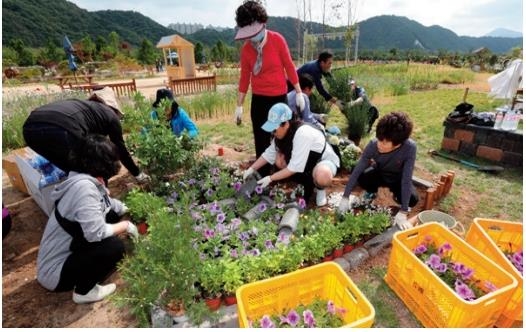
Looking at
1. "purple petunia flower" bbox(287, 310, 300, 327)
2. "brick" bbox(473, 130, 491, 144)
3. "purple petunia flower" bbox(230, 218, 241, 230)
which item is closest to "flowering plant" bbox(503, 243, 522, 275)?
"purple petunia flower" bbox(287, 310, 300, 327)

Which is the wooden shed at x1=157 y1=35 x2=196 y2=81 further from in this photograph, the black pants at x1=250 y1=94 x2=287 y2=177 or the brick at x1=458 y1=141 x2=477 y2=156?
the brick at x1=458 y1=141 x2=477 y2=156

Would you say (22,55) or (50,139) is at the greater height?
(22,55)

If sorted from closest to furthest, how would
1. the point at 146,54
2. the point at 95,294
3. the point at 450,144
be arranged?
the point at 95,294 < the point at 450,144 < the point at 146,54

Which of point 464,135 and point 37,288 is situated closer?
point 37,288

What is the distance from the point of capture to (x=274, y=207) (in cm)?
264

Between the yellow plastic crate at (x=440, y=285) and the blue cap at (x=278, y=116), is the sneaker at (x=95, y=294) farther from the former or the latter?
the yellow plastic crate at (x=440, y=285)

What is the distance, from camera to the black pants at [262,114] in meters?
3.27

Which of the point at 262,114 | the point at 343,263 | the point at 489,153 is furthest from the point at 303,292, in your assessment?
the point at 489,153

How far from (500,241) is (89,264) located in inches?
112

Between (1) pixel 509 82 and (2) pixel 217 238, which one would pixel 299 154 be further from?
(1) pixel 509 82

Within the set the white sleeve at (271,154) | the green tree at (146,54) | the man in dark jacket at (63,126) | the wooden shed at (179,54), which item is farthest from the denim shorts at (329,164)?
the green tree at (146,54)

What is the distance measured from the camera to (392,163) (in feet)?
8.38

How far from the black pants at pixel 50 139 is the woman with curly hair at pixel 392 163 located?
7.78ft

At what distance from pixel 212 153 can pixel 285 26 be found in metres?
82.9
